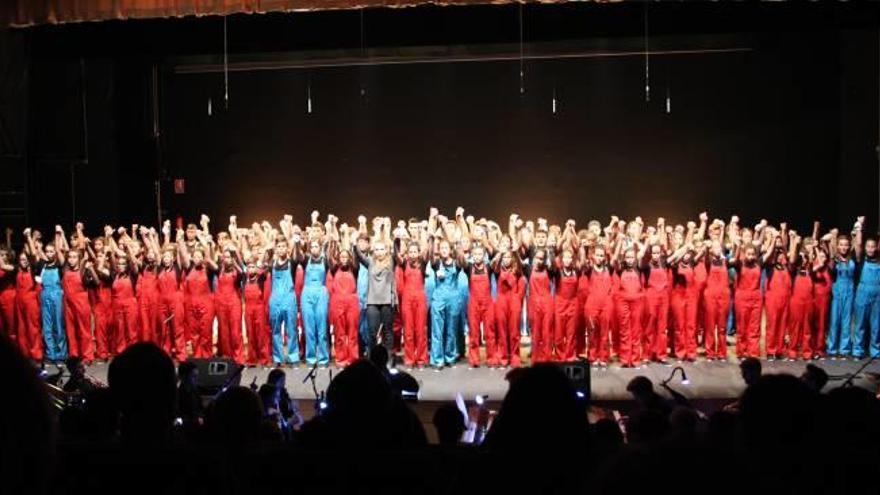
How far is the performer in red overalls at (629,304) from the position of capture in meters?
11.8

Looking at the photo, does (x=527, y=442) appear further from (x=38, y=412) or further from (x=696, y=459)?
(x=38, y=412)

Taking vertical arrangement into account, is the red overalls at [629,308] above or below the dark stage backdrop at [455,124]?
below

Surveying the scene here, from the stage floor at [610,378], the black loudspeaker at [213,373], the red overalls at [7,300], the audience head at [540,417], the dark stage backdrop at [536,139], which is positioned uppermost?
the dark stage backdrop at [536,139]

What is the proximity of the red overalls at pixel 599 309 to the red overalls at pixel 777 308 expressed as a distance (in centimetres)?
209

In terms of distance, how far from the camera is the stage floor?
10.5 meters

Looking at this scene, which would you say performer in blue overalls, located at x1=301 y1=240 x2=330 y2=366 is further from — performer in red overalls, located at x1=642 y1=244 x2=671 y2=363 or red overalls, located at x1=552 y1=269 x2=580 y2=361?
performer in red overalls, located at x1=642 y1=244 x2=671 y2=363

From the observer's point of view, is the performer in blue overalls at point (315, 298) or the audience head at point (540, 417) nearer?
the audience head at point (540, 417)

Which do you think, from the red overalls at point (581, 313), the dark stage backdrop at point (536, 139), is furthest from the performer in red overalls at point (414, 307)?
the dark stage backdrop at point (536, 139)

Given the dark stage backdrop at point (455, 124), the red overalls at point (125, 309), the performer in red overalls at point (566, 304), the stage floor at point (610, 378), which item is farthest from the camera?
the dark stage backdrop at point (455, 124)

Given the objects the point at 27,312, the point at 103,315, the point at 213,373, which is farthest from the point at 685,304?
the point at 27,312

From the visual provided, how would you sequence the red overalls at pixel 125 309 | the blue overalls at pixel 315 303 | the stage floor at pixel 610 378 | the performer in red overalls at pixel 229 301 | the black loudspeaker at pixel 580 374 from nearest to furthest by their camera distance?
the black loudspeaker at pixel 580 374
the stage floor at pixel 610 378
the blue overalls at pixel 315 303
the performer in red overalls at pixel 229 301
the red overalls at pixel 125 309

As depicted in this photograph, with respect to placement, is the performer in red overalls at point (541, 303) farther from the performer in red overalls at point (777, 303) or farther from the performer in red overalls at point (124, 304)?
the performer in red overalls at point (124, 304)

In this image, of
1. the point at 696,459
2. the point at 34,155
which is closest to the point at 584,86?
the point at 34,155

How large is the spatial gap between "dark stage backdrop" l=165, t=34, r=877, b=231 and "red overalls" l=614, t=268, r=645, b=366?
4133 millimetres
